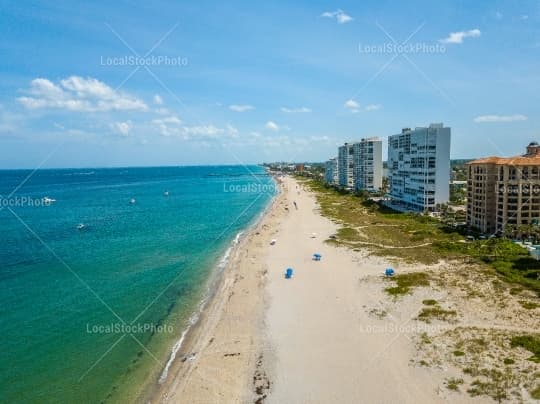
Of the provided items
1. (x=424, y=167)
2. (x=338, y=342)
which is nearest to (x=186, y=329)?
(x=338, y=342)

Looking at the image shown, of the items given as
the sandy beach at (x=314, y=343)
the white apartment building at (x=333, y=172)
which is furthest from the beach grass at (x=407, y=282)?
the white apartment building at (x=333, y=172)

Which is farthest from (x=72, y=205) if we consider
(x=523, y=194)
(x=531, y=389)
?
(x=531, y=389)

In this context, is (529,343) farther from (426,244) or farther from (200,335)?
(426,244)

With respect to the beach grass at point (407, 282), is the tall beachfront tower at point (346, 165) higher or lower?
higher

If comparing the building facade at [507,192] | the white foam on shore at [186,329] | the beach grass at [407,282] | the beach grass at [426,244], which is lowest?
the white foam on shore at [186,329]

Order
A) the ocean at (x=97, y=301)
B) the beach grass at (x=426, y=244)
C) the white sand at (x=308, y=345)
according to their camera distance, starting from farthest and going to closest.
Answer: the beach grass at (x=426, y=244) → the ocean at (x=97, y=301) → the white sand at (x=308, y=345)

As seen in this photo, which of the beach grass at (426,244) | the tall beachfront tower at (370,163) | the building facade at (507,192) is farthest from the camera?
the tall beachfront tower at (370,163)

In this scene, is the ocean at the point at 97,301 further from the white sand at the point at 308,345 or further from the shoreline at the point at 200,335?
the white sand at the point at 308,345

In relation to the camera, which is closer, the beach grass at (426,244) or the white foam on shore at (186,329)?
the white foam on shore at (186,329)
